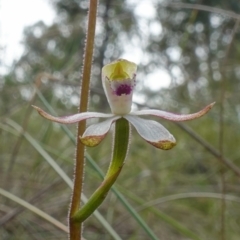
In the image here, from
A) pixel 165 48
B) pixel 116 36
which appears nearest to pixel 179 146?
pixel 165 48

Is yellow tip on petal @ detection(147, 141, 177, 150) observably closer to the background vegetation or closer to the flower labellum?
the flower labellum

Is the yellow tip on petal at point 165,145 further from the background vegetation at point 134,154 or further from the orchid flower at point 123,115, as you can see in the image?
the background vegetation at point 134,154

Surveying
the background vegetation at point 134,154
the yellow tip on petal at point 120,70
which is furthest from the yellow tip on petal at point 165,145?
the background vegetation at point 134,154

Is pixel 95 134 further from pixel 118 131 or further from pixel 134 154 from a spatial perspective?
pixel 134 154

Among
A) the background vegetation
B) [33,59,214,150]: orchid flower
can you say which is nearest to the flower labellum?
[33,59,214,150]: orchid flower

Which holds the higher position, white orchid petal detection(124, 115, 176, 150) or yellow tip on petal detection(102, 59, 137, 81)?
yellow tip on petal detection(102, 59, 137, 81)

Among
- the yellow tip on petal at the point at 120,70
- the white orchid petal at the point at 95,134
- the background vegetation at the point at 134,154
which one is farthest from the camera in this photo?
the background vegetation at the point at 134,154
